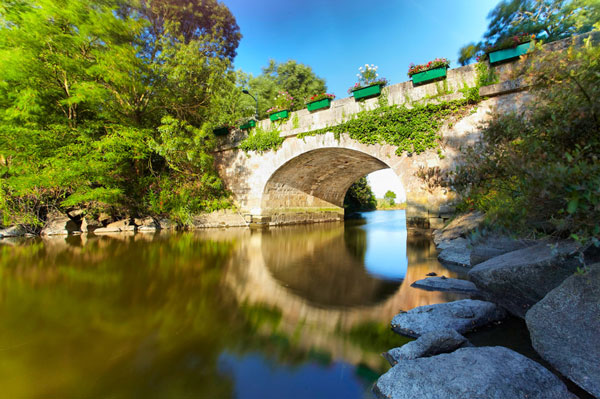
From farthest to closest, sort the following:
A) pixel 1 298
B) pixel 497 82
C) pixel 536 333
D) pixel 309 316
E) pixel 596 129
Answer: pixel 497 82 < pixel 1 298 < pixel 309 316 < pixel 536 333 < pixel 596 129

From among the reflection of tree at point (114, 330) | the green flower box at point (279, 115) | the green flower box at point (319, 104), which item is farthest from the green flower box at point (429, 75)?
the reflection of tree at point (114, 330)

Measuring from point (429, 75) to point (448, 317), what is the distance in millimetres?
8119

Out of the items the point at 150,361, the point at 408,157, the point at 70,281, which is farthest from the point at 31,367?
the point at 408,157

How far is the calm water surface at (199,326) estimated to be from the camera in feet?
5.62

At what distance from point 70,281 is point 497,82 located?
34.8 feet

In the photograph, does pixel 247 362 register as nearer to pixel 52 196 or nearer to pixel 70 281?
pixel 70 281

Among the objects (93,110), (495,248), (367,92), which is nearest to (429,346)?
(495,248)

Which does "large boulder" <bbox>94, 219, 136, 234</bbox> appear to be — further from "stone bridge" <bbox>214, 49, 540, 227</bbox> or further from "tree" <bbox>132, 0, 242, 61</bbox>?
"tree" <bbox>132, 0, 242, 61</bbox>

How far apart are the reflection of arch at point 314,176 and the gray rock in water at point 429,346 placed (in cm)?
866

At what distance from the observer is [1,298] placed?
10.8 feet

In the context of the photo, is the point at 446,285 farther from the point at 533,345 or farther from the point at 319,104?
the point at 319,104

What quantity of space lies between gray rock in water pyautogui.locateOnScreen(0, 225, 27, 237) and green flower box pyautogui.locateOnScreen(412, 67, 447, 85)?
14.0 metres

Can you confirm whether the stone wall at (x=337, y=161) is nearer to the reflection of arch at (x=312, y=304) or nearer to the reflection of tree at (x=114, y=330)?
the reflection of arch at (x=312, y=304)

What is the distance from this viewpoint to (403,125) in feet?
29.3
